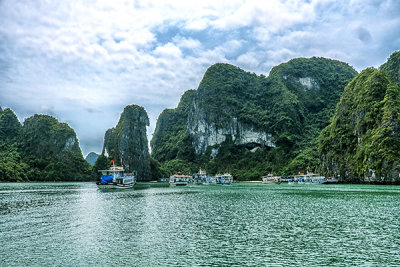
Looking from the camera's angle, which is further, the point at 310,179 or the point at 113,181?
the point at 310,179

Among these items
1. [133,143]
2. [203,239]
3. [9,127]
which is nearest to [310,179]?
[133,143]

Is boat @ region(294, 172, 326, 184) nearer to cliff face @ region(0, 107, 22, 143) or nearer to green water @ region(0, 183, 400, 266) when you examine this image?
green water @ region(0, 183, 400, 266)

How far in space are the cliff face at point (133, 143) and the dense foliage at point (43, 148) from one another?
19193mm

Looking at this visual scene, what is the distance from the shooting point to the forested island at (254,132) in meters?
100

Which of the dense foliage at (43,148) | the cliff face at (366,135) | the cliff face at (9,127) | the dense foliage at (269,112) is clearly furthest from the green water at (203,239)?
the cliff face at (9,127)

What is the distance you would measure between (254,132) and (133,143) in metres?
63.0

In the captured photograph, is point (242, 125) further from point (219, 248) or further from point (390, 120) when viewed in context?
point (219, 248)

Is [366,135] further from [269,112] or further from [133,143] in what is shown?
[133,143]

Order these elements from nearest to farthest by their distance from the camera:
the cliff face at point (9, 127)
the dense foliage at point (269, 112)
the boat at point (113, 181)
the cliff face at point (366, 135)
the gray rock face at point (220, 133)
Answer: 1. the boat at point (113, 181)
2. the cliff face at point (366, 135)
3. the dense foliage at point (269, 112)
4. the cliff face at point (9, 127)
5. the gray rock face at point (220, 133)

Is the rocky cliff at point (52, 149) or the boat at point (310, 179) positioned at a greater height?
the rocky cliff at point (52, 149)

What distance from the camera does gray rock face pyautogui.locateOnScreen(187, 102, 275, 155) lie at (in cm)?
17125

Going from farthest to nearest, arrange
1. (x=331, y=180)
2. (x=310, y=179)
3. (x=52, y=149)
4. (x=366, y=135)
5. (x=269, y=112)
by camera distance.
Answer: (x=269, y=112)
(x=52, y=149)
(x=310, y=179)
(x=331, y=180)
(x=366, y=135)

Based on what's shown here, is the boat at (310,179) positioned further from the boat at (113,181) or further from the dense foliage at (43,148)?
the dense foliage at (43,148)

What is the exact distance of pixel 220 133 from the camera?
178625 millimetres
